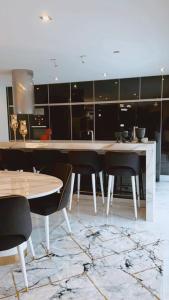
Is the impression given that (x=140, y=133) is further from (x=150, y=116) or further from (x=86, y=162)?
(x=150, y=116)

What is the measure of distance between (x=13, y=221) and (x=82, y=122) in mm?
5222

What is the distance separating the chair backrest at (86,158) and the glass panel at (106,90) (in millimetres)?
3216

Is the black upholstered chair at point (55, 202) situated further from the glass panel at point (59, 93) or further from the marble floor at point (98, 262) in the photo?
the glass panel at point (59, 93)

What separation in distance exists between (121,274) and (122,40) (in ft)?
8.97

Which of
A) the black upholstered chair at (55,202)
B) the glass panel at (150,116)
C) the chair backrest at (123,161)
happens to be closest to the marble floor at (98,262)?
the black upholstered chair at (55,202)

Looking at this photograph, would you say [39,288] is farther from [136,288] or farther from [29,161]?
[29,161]

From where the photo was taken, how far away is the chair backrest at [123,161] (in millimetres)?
3387

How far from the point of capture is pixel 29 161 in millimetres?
4102

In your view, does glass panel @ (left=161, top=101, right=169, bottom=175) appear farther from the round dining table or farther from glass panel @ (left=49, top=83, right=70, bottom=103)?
the round dining table

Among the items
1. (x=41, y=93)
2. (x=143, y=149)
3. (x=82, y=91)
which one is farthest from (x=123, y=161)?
(x=41, y=93)

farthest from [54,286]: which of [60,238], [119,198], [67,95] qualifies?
[67,95]

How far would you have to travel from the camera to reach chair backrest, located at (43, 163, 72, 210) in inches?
103

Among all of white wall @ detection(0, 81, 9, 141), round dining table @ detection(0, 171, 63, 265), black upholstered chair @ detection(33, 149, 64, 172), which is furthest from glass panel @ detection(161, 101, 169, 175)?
white wall @ detection(0, 81, 9, 141)

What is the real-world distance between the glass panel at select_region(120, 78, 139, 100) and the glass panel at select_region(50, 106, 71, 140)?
1595mm
